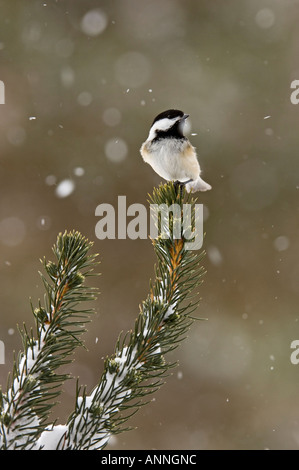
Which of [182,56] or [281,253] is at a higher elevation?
[182,56]

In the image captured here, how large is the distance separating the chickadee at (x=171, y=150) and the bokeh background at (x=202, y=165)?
214 cm

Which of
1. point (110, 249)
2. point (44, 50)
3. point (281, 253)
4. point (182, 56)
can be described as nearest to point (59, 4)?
point (44, 50)

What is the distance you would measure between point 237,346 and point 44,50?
2934mm

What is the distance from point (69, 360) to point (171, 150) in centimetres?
143

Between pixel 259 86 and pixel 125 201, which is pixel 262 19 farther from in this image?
pixel 125 201

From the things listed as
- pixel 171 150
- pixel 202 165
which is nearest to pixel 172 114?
pixel 171 150

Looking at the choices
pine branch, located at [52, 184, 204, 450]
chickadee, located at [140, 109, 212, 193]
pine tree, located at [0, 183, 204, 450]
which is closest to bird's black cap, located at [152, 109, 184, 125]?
chickadee, located at [140, 109, 212, 193]

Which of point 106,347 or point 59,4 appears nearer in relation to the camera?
point 106,347

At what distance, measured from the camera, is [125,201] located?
4352 millimetres

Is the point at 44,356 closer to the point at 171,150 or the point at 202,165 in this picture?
the point at 171,150

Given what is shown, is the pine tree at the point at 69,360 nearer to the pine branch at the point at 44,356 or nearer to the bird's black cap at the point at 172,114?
the pine branch at the point at 44,356

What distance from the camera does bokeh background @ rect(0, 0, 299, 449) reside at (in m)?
4.43

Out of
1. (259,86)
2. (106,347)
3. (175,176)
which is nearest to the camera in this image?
(175,176)

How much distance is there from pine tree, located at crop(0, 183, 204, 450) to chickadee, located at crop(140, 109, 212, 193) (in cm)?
115
